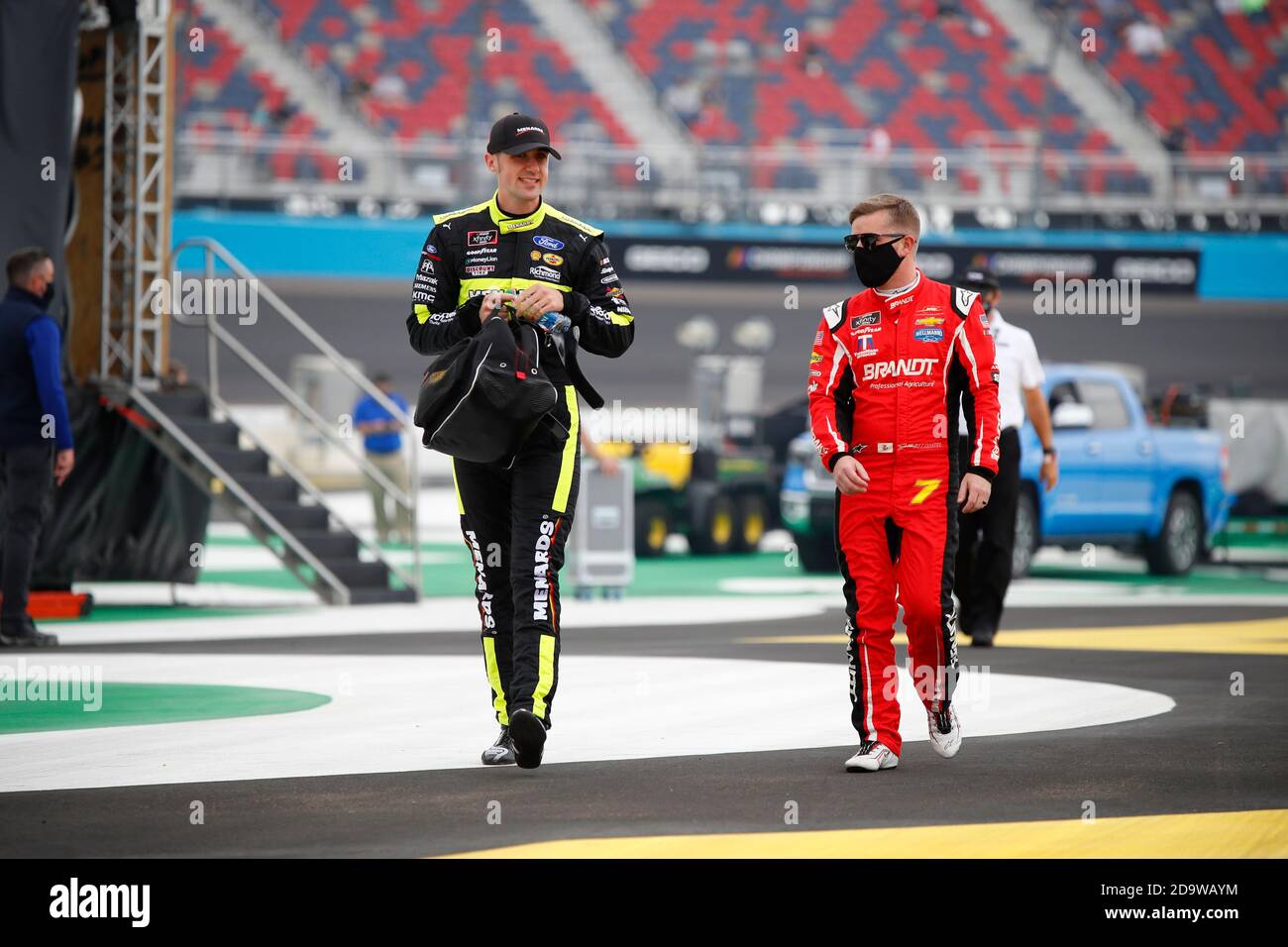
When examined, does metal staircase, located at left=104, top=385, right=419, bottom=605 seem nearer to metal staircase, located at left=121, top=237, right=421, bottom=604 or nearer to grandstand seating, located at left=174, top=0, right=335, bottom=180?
metal staircase, located at left=121, top=237, right=421, bottom=604

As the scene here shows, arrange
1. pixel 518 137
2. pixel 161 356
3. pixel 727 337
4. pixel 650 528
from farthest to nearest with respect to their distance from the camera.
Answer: pixel 727 337, pixel 650 528, pixel 161 356, pixel 518 137

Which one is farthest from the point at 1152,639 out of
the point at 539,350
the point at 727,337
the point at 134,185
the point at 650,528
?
the point at 727,337

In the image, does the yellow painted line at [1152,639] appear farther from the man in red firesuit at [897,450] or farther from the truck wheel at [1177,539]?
the truck wheel at [1177,539]

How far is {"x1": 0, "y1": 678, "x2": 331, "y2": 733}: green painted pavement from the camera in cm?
763

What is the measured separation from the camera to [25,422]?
1060 centimetres

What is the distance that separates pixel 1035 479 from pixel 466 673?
26.3 ft

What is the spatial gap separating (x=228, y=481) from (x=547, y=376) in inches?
304

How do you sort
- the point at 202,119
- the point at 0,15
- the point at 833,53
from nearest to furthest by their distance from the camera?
the point at 0,15, the point at 202,119, the point at 833,53

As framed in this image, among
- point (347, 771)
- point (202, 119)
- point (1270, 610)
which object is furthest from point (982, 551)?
point (202, 119)

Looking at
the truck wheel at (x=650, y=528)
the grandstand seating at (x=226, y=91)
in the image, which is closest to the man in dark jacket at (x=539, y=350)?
the truck wheel at (x=650, y=528)

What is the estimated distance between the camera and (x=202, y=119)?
101ft

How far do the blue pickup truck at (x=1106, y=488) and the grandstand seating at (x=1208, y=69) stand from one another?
723 inches

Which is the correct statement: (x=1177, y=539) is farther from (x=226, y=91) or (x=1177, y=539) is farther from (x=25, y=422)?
(x=226, y=91)
